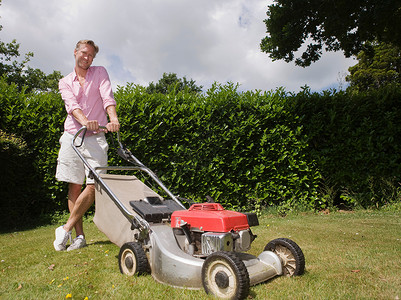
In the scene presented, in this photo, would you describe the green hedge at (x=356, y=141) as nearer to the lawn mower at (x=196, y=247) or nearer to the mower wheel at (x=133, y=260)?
the lawn mower at (x=196, y=247)

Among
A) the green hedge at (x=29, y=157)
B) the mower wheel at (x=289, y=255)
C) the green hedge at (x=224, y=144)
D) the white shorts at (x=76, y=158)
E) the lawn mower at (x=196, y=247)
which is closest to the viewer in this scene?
the lawn mower at (x=196, y=247)

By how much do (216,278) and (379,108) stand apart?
6.29m

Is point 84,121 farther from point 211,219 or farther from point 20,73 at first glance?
point 20,73

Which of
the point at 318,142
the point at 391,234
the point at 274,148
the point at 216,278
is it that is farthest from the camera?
the point at 318,142

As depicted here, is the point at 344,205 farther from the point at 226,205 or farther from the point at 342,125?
the point at 226,205

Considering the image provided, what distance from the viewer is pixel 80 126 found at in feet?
11.9

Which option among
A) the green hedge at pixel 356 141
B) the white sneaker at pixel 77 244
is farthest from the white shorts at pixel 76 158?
the green hedge at pixel 356 141

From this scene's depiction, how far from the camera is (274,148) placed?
6.45m

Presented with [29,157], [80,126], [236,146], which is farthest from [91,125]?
[236,146]

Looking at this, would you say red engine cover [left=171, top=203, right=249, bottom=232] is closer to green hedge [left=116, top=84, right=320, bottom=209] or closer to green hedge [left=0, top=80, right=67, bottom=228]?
green hedge [left=116, top=84, right=320, bottom=209]

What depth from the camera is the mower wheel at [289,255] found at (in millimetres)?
2545

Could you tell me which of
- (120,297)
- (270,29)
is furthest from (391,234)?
(270,29)

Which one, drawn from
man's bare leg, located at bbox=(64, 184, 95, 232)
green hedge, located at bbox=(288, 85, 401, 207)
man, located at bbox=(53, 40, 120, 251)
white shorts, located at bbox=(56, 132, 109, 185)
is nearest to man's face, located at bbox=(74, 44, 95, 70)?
man, located at bbox=(53, 40, 120, 251)

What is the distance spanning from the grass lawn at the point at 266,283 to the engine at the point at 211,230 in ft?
1.08
